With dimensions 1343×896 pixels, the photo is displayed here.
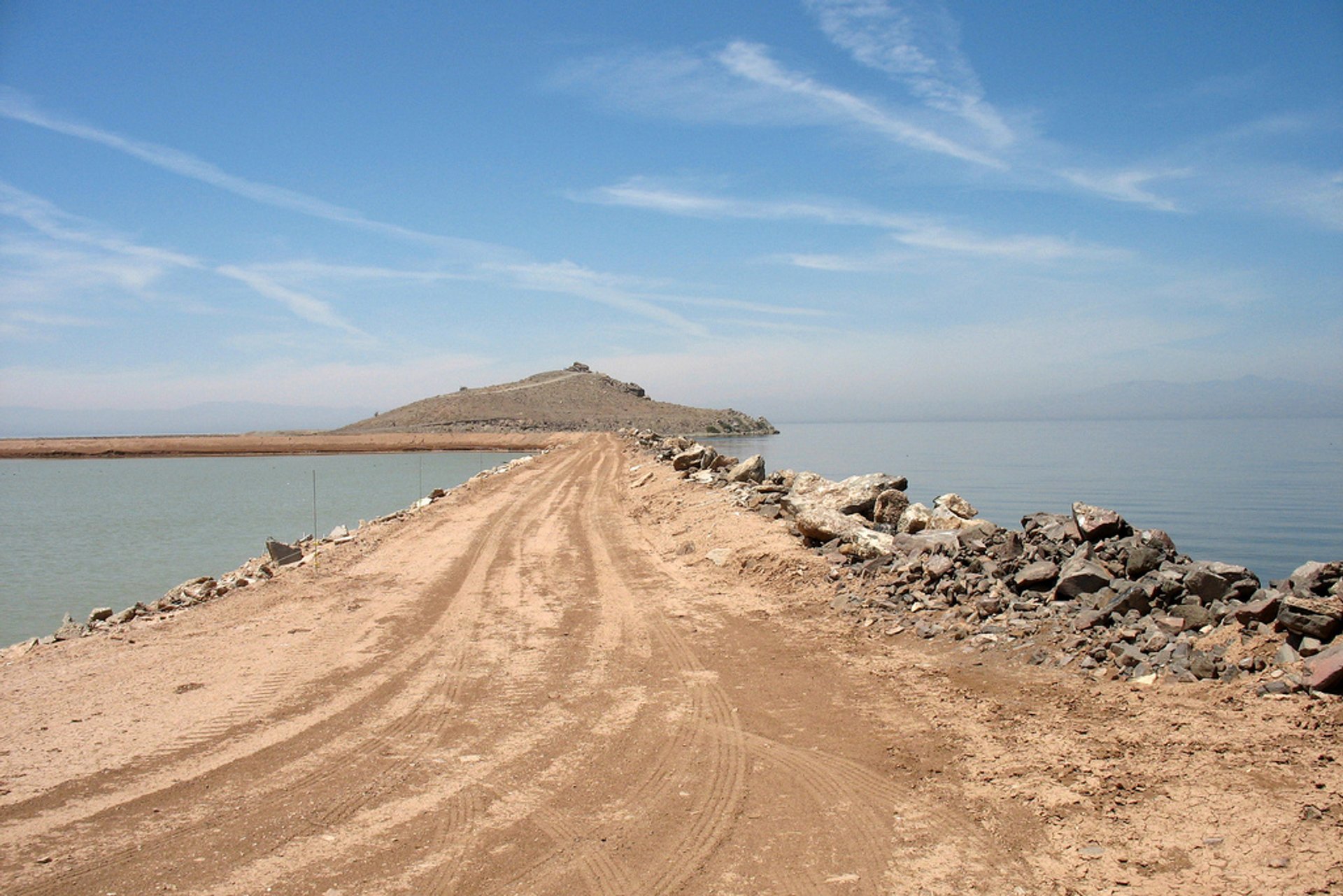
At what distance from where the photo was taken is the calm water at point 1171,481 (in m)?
16.5

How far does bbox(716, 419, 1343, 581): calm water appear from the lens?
16453 mm

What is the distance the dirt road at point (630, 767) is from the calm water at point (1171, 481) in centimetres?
1027

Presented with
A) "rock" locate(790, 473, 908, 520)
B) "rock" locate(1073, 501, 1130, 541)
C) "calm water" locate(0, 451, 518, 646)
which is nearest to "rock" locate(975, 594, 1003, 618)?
"rock" locate(1073, 501, 1130, 541)

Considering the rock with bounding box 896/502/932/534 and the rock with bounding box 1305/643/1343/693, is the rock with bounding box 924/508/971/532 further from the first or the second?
the rock with bounding box 1305/643/1343/693

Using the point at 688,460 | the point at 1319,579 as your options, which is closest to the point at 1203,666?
the point at 1319,579

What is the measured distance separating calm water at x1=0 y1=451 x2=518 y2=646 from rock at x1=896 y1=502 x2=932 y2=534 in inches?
502

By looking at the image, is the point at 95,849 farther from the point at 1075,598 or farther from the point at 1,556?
the point at 1,556

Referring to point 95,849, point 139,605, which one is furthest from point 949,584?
point 139,605

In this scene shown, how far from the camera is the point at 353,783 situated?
16.6 feet

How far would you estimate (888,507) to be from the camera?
42.6 feet

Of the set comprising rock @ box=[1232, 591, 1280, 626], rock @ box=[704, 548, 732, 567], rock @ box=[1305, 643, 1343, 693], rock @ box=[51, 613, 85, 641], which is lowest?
rock @ box=[51, 613, 85, 641]

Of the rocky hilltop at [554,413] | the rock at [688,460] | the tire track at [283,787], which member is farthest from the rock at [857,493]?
the rocky hilltop at [554,413]

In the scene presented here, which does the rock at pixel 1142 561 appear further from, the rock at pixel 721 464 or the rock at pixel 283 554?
the rock at pixel 721 464

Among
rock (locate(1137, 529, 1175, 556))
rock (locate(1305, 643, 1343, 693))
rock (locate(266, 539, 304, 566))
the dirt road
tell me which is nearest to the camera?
the dirt road
